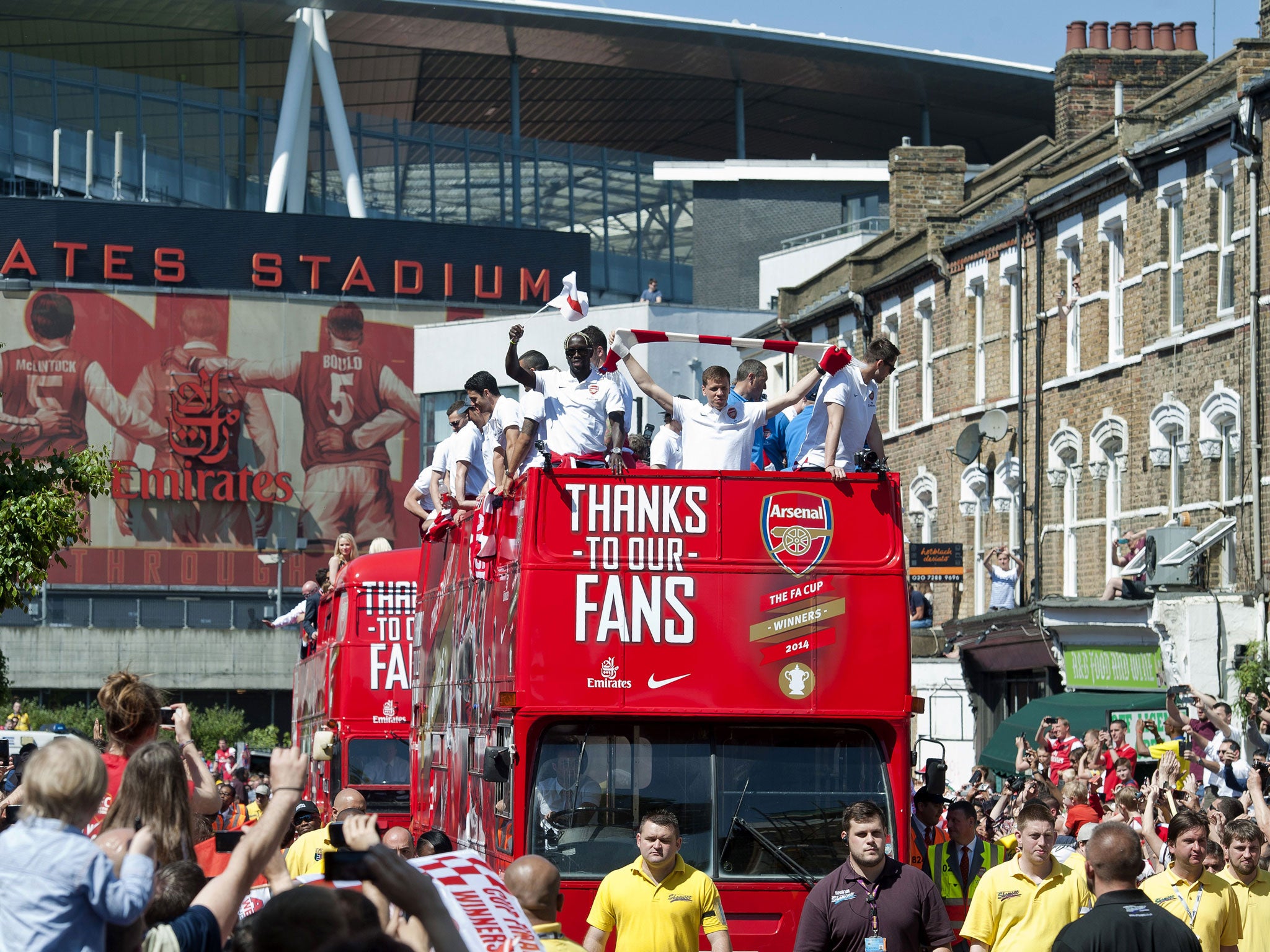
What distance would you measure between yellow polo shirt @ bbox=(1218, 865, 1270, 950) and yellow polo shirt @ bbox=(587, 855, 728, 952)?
256 centimetres

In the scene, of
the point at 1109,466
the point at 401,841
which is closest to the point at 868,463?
the point at 401,841

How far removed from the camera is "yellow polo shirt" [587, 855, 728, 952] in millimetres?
9102

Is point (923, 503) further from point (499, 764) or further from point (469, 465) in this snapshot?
point (499, 764)

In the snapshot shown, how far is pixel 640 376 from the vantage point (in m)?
12.9

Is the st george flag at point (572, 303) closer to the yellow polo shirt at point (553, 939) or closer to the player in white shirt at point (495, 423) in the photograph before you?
the player in white shirt at point (495, 423)

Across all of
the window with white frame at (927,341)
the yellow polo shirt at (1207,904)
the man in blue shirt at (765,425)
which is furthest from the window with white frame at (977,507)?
the yellow polo shirt at (1207,904)

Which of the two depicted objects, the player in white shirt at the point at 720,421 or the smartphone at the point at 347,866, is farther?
the player in white shirt at the point at 720,421

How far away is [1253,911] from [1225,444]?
18.5 metres

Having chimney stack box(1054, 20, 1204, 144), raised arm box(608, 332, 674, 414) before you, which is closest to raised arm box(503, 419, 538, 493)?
raised arm box(608, 332, 674, 414)

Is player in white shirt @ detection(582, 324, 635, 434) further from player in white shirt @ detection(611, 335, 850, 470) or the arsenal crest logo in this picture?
the arsenal crest logo

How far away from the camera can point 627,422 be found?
1258 centimetres

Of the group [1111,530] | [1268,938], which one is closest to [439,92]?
[1111,530]

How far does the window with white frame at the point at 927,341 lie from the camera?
38.1m

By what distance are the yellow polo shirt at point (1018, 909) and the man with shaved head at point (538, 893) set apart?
3.78 m
